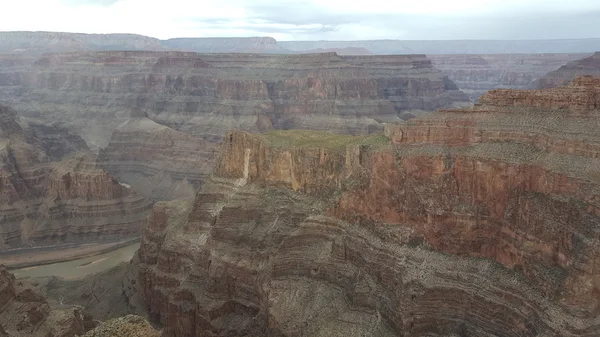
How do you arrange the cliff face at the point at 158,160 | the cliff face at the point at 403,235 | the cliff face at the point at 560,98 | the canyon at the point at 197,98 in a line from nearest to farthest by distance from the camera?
the cliff face at the point at 403,235
the cliff face at the point at 560,98
the cliff face at the point at 158,160
the canyon at the point at 197,98

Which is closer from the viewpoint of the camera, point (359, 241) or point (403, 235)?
point (403, 235)

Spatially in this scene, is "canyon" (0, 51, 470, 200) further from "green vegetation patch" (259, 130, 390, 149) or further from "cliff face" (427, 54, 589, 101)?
"green vegetation patch" (259, 130, 390, 149)

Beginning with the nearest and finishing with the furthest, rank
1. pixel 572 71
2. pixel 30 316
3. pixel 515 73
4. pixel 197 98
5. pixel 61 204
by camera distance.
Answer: pixel 30 316 → pixel 61 204 → pixel 572 71 → pixel 197 98 → pixel 515 73

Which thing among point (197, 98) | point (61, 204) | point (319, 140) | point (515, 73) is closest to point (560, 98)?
point (319, 140)

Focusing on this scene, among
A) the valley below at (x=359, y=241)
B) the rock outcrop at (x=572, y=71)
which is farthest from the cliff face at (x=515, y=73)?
the valley below at (x=359, y=241)

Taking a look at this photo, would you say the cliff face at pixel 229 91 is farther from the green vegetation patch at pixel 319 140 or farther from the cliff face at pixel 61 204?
the green vegetation patch at pixel 319 140

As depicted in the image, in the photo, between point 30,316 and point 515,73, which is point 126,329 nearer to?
point 30,316
